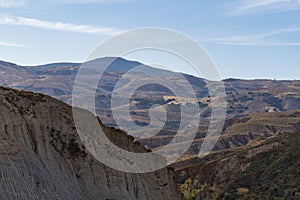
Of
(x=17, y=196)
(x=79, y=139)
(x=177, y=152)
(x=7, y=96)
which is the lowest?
(x=177, y=152)

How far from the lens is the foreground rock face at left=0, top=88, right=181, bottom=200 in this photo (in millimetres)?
36719

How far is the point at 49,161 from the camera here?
40969 millimetres

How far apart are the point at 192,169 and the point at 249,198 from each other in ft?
89.1

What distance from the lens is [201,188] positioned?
99.2m

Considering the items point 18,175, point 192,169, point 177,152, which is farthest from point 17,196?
point 177,152

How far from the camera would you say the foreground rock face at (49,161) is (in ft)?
120

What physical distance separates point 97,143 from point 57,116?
15.6 ft

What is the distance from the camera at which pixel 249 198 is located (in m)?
84.0

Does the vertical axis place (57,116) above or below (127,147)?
above

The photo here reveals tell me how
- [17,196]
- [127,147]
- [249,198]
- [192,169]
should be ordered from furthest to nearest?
[192,169]
[249,198]
[127,147]
[17,196]

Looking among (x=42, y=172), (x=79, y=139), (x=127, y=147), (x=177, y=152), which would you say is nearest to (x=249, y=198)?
(x=127, y=147)

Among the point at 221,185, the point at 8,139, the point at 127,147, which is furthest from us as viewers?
the point at 221,185

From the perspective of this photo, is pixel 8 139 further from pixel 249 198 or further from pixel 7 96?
pixel 249 198

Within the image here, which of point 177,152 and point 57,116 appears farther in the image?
point 177,152
